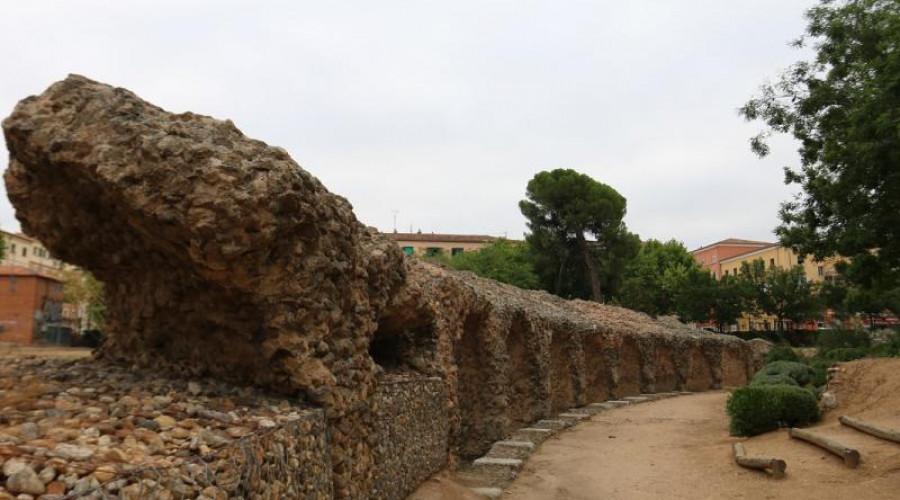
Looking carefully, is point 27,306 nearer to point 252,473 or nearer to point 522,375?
point 522,375

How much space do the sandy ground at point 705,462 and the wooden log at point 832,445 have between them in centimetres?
13

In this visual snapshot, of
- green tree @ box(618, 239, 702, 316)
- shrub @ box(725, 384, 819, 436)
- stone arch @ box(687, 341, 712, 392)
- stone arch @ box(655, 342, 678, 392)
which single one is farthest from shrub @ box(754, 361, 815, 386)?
green tree @ box(618, 239, 702, 316)

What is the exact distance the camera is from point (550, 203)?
133ft

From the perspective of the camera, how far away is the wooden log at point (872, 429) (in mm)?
10525

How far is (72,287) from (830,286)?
3775cm

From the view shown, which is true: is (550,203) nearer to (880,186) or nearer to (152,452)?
(880,186)

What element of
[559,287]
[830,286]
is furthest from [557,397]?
[559,287]

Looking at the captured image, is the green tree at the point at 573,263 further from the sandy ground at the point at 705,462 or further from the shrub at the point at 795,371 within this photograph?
the sandy ground at the point at 705,462

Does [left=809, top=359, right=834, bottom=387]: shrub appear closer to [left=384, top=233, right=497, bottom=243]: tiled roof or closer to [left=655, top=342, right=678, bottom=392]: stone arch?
[left=655, top=342, right=678, bottom=392]: stone arch

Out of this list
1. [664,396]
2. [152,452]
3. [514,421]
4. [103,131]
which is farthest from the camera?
[664,396]

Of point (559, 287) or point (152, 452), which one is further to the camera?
point (559, 287)

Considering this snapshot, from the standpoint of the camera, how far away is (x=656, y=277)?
51.7m

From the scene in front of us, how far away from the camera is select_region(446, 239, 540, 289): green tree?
41.4m

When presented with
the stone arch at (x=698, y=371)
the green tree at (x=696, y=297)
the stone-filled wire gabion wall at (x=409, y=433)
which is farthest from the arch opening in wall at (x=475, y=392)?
the green tree at (x=696, y=297)
